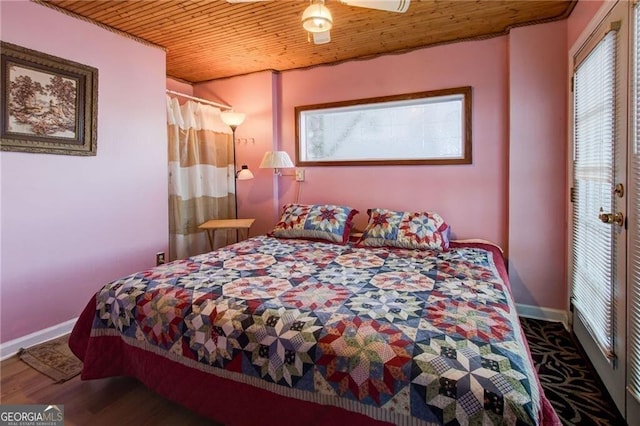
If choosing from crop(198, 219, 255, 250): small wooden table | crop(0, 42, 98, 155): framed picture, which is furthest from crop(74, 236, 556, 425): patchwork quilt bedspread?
crop(0, 42, 98, 155): framed picture

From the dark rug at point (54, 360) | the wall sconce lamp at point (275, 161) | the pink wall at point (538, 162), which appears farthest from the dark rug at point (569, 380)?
the dark rug at point (54, 360)

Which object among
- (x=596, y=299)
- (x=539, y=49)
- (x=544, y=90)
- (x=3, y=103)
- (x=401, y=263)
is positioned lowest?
(x=596, y=299)

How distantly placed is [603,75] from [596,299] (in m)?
1.22

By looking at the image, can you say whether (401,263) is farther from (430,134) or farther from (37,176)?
(37,176)

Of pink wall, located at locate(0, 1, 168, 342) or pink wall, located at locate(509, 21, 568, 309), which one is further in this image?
pink wall, located at locate(509, 21, 568, 309)

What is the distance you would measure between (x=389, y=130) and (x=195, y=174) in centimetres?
203

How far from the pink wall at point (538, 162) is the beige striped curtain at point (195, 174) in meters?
2.87

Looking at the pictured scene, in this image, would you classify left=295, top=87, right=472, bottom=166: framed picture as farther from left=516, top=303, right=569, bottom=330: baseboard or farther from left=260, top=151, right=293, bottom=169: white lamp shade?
left=516, top=303, right=569, bottom=330: baseboard

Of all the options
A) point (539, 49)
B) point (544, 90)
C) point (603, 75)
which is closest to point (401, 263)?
point (603, 75)

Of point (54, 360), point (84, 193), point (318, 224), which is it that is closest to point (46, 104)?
point (84, 193)

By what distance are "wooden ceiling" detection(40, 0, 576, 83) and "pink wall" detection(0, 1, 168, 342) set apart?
0.23 m

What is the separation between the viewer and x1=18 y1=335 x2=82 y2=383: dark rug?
1.98 meters

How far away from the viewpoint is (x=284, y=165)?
328 centimetres

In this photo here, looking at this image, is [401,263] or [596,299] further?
[401,263]
